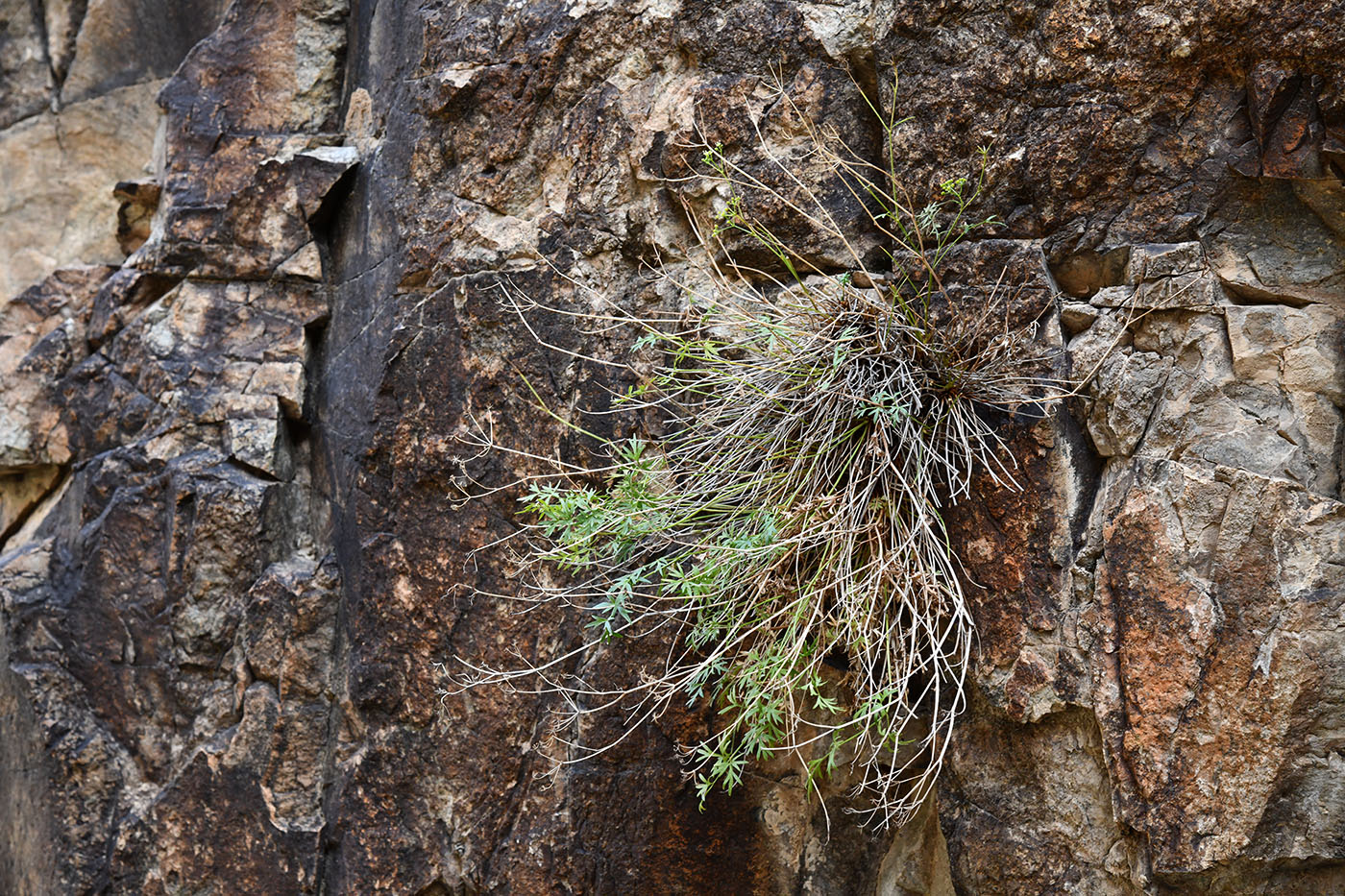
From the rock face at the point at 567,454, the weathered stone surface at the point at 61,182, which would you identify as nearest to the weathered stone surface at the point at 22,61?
the weathered stone surface at the point at 61,182

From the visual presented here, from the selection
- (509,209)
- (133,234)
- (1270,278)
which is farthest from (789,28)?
(133,234)

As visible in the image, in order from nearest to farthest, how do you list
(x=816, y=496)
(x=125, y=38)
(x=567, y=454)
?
1. (x=816, y=496)
2. (x=567, y=454)
3. (x=125, y=38)

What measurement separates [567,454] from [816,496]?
775 mm

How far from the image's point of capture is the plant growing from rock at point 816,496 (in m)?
2.43

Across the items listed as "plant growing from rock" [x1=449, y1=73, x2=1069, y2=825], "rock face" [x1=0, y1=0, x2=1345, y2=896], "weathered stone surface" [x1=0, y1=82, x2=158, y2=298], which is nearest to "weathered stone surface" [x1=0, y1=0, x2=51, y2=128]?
"weathered stone surface" [x1=0, y1=82, x2=158, y2=298]

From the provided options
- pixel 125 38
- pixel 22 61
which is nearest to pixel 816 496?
pixel 125 38

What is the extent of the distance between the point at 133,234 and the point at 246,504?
1497 millimetres

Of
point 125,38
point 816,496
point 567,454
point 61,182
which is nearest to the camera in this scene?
point 816,496

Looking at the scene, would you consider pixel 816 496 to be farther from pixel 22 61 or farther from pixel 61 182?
pixel 22 61

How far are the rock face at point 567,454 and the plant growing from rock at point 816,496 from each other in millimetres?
126

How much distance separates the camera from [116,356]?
11.9 ft

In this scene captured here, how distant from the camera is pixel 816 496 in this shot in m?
2.49

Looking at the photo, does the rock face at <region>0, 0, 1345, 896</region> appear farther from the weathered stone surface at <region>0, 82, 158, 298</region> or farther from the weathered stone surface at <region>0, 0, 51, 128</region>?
the weathered stone surface at <region>0, 0, 51, 128</region>

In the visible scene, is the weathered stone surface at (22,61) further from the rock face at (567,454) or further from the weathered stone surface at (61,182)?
the rock face at (567,454)
